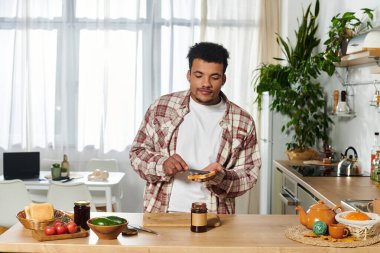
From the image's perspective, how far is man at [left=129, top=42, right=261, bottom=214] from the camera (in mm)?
2834

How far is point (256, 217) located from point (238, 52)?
3.93 metres

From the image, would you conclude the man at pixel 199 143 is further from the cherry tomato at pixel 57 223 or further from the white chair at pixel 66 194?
the white chair at pixel 66 194

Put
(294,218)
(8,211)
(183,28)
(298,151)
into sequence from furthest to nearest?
(183,28) → (298,151) → (8,211) → (294,218)

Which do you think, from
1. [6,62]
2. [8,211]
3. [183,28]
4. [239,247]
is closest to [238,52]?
[183,28]

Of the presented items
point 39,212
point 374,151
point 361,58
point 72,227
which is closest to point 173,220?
point 72,227

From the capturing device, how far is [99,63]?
648cm

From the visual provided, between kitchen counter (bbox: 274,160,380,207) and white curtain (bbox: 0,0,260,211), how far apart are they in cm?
244

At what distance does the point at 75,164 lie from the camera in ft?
21.4

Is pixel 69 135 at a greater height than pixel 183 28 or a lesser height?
lesser

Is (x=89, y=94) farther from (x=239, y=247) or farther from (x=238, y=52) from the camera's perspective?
(x=239, y=247)

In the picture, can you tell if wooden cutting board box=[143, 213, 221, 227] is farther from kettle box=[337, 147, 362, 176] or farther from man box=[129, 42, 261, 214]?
kettle box=[337, 147, 362, 176]

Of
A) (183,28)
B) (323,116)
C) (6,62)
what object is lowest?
(323,116)

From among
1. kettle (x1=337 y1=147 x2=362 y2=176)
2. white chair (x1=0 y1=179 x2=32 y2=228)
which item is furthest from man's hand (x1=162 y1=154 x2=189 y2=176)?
white chair (x1=0 y1=179 x2=32 y2=228)

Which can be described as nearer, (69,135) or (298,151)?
(298,151)
